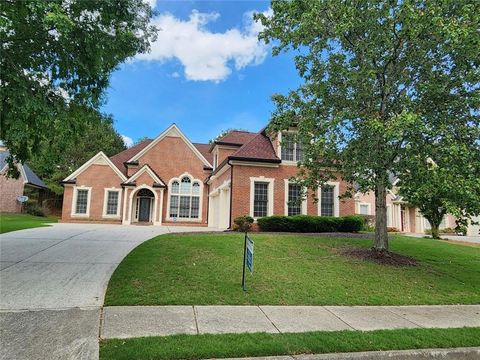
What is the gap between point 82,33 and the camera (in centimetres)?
687

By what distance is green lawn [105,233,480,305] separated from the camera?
7.03 meters

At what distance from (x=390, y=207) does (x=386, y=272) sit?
25352 millimetres

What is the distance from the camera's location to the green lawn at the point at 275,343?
4.28m

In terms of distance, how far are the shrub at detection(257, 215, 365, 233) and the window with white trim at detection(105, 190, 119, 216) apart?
15.1 m

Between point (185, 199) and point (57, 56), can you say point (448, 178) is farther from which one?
point (185, 199)

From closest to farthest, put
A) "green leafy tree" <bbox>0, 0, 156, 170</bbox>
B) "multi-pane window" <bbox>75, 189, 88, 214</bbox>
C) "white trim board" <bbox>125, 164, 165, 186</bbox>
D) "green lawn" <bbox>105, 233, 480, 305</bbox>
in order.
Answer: "green leafy tree" <bbox>0, 0, 156, 170</bbox>
"green lawn" <bbox>105, 233, 480, 305</bbox>
"white trim board" <bbox>125, 164, 165, 186</bbox>
"multi-pane window" <bbox>75, 189, 88, 214</bbox>

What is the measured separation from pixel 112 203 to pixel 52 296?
23.2 meters

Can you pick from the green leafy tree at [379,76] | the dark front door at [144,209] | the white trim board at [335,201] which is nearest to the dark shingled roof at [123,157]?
the dark front door at [144,209]

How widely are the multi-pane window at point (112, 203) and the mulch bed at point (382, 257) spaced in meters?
21.7

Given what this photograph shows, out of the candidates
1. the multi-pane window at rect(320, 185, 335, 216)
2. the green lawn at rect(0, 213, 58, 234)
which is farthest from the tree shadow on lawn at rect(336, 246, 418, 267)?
the green lawn at rect(0, 213, 58, 234)

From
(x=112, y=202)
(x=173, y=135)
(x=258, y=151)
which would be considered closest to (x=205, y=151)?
(x=173, y=135)

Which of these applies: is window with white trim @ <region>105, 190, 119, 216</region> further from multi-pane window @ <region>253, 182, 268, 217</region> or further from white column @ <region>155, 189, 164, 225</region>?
multi-pane window @ <region>253, 182, 268, 217</region>

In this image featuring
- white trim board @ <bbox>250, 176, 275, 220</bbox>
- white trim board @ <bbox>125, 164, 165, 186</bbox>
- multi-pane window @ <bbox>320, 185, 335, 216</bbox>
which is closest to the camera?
white trim board @ <bbox>250, 176, 275, 220</bbox>

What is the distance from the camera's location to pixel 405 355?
15.4ft
